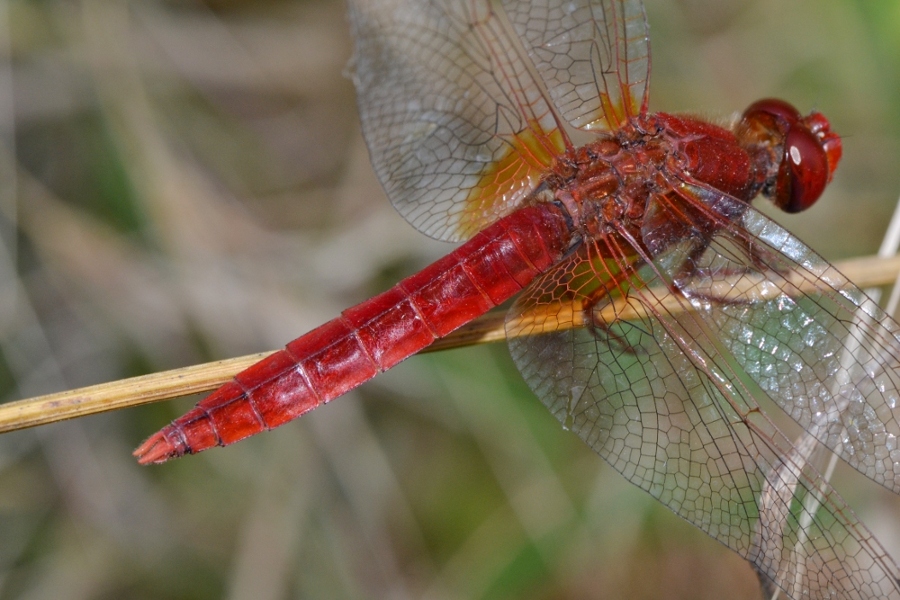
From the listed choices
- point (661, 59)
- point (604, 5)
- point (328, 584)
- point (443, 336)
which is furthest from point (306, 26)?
point (328, 584)

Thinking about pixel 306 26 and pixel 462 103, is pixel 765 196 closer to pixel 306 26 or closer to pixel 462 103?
pixel 462 103

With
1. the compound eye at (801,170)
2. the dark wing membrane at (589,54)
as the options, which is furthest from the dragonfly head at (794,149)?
the dark wing membrane at (589,54)

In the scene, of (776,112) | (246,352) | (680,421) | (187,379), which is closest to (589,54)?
(776,112)

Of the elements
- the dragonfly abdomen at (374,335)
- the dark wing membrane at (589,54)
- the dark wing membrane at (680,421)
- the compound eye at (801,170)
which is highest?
the dark wing membrane at (589,54)

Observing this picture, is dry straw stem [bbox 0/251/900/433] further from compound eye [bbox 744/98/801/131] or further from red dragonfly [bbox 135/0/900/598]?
compound eye [bbox 744/98/801/131]

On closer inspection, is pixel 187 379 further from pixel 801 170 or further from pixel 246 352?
pixel 801 170

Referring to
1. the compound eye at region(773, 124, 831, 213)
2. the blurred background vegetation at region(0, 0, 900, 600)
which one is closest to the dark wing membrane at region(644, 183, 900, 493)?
the compound eye at region(773, 124, 831, 213)

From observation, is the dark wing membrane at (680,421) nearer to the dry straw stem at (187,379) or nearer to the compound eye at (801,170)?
the dry straw stem at (187,379)
